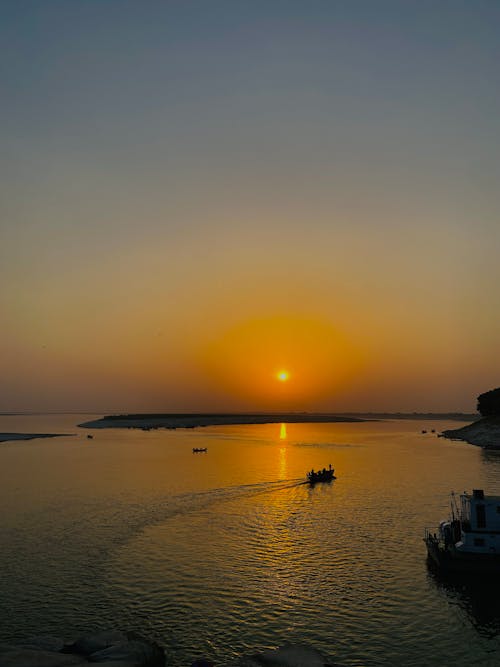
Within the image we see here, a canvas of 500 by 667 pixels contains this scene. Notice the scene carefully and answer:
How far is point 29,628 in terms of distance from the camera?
3033cm

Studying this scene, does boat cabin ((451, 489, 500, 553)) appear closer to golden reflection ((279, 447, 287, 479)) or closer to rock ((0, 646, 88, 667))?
rock ((0, 646, 88, 667))

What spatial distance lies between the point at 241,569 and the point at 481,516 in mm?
20216

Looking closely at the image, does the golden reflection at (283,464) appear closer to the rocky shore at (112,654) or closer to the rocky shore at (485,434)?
the rocky shore at (485,434)

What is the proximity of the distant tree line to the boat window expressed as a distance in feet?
518

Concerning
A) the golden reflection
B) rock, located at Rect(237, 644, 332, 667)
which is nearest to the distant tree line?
the golden reflection

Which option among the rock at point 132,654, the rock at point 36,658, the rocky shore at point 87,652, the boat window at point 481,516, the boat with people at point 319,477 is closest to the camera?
the rock at point 36,658

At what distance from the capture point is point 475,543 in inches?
1620

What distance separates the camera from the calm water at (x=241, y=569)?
1176 inches

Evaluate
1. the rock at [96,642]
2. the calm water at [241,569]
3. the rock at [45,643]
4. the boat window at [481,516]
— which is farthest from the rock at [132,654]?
the boat window at [481,516]

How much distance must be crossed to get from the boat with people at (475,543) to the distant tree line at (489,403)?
157362 millimetres

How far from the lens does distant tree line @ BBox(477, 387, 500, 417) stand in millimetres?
184000

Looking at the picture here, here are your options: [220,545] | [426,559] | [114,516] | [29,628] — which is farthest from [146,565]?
[426,559]

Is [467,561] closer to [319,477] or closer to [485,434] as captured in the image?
[319,477]

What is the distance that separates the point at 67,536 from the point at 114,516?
8838mm
